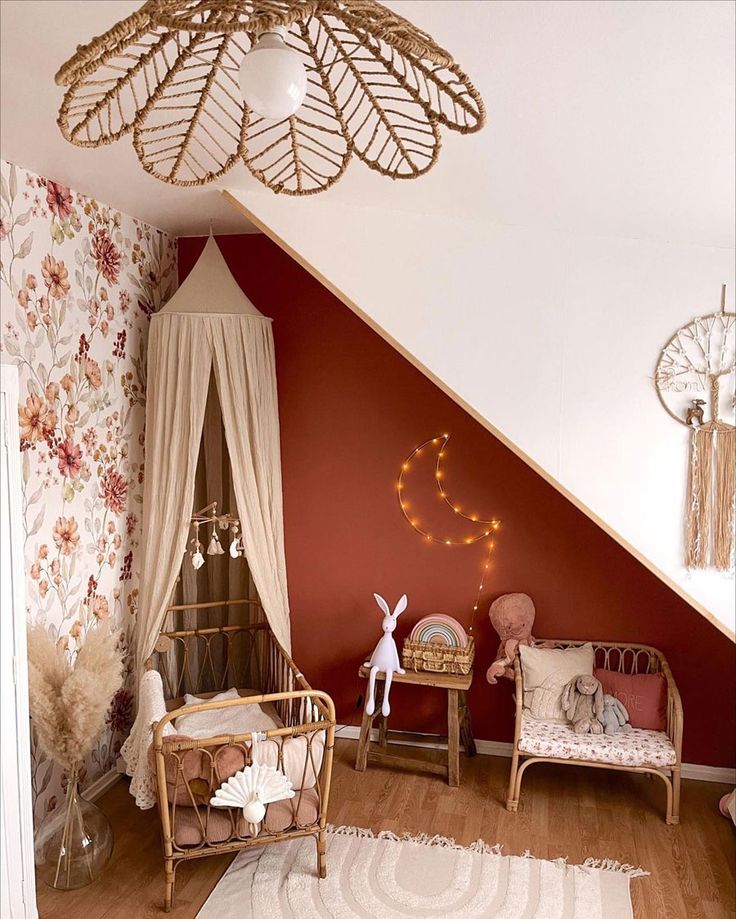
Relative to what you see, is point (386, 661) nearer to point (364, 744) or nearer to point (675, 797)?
point (364, 744)

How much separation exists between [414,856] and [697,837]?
3.93 feet

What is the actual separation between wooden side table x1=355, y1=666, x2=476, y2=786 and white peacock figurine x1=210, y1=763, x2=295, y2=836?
3.19 feet

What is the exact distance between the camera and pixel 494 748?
4.13m

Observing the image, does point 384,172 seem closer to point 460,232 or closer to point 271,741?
point 460,232

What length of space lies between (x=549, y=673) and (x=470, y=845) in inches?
33.8

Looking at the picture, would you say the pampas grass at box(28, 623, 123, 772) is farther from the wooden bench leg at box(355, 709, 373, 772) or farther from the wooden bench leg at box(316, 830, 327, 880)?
the wooden bench leg at box(355, 709, 373, 772)

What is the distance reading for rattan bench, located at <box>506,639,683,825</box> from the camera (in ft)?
11.2

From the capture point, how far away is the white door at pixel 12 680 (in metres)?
2.52

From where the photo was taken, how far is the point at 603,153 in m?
2.16

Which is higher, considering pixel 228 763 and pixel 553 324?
pixel 553 324

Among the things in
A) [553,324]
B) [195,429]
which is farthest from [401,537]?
[553,324]

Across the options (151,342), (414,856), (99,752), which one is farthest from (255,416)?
(414,856)

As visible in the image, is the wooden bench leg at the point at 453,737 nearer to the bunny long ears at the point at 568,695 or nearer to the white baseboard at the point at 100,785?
the bunny long ears at the point at 568,695

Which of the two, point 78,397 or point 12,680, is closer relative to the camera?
point 12,680
